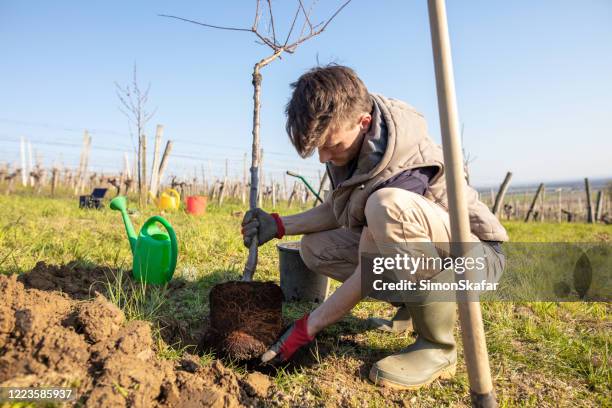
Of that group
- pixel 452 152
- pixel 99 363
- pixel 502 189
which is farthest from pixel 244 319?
pixel 502 189

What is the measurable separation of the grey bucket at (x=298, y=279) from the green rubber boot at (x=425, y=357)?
35.7 inches

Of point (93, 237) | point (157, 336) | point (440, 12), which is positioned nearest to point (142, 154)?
point (93, 237)

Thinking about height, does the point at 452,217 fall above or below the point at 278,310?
above

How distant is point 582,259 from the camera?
11.3ft

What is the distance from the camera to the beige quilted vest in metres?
1.77

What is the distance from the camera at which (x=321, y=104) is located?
1630 mm

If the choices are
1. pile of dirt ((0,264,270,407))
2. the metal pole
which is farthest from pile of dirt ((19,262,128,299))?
the metal pole

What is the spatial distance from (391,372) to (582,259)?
103 inches

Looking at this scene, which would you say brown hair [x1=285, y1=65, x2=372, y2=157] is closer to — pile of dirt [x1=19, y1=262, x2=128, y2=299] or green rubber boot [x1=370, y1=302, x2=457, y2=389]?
green rubber boot [x1=370, y1=302, x2=457, y2=389]

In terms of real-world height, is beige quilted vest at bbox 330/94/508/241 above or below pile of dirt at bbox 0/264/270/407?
above

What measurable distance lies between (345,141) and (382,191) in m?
0.27

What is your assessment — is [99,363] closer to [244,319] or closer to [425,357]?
[244,319]

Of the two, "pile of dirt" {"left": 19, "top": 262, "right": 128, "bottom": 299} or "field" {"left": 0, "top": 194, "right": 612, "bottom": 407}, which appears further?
"pile of dirt" {"left": 19, "top": 262, "right": 128, "bottom": 299}

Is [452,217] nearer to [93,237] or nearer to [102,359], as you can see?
[102,359]
